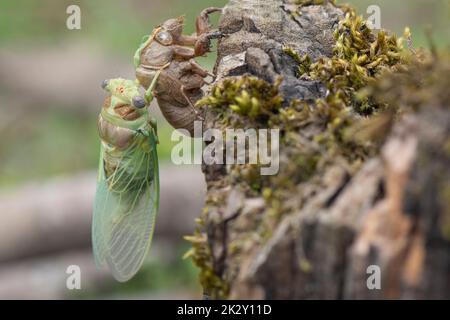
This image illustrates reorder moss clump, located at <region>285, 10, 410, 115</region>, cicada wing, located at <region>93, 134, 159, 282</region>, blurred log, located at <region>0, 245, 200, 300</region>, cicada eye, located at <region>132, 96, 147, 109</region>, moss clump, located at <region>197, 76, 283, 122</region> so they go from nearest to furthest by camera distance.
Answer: moss clump, located at <region>197, 76, 283, 122</region> → moss clump, located at <region>285, 10, 410, 115</region> → cicada eye, located at <region>132, 96, 147, 109</region> → cicada wing, located at <region>93, 134, 159, 282</region> → blurred log, located at <region>0, 245, 200, 300</region>

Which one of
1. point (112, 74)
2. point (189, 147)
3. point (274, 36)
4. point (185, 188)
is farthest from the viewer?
point (112, 74)

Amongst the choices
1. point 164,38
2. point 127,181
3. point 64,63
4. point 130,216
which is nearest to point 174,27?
point 164,38

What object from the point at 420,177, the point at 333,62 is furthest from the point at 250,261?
the point at 333,62

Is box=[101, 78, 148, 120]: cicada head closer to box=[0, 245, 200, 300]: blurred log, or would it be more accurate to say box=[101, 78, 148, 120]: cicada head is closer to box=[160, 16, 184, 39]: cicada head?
box=[160, 16, 184, 39]: cicada head

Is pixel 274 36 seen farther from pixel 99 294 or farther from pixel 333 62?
pixel 99 294

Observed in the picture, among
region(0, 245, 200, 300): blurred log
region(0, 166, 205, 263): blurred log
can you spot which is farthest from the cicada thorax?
region(0, 245, 200, 300): blurred log

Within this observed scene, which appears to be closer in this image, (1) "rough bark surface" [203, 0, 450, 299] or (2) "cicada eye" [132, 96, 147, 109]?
(1) "rough bark surface" [203, 0, 450, 299]

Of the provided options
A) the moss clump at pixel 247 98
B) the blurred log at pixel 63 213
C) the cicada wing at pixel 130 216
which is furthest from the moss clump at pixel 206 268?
the blurred log at pixel 63 213
